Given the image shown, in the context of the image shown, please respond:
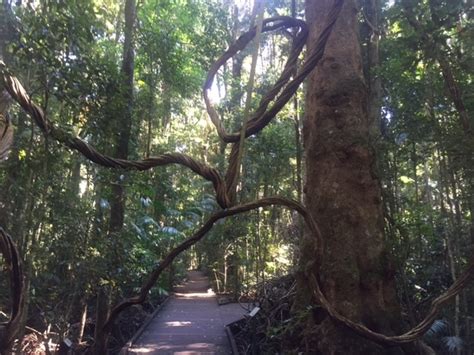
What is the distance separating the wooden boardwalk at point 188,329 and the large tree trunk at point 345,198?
187 inches

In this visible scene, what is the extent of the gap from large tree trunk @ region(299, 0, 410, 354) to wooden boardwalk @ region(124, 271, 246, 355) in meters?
4.75

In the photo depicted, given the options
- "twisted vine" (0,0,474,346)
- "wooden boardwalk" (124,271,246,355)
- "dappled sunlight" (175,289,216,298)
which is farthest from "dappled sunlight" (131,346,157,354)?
"dappled sunlight" (175,289,216,298)

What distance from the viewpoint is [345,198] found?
3105 millimetres

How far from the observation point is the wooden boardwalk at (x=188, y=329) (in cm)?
739

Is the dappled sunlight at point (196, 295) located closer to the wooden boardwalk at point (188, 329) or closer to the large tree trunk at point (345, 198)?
the wooden boardwalk at point (188, 329)

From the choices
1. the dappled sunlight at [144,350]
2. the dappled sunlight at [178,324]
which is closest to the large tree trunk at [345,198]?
the dappled sunlight at [144,350]

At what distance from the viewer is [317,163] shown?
3.31 m

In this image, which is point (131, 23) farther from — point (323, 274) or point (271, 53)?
point (271, 53)

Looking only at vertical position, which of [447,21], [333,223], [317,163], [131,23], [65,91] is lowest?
[333,223]

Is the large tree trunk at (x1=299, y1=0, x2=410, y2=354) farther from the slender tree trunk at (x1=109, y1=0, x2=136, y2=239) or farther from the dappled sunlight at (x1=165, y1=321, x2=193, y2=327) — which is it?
the dappled sunlight at (x1=165, y1=321, x2=193, y2=327)

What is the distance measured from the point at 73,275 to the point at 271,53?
12.5 m

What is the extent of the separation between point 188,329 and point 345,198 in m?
6.94

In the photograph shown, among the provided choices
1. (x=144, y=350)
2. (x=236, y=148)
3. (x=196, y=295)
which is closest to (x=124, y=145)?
(x=144, y=350)

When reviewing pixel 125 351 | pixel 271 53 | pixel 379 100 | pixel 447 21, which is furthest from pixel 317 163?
pixel 271 53
